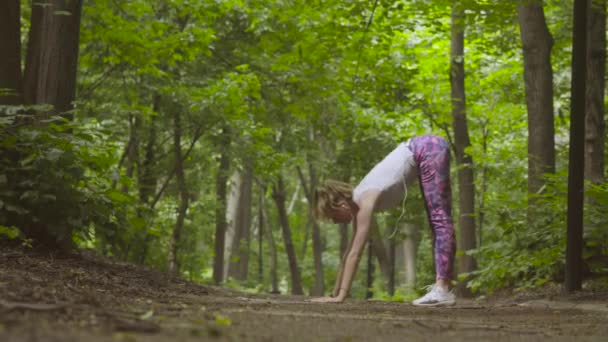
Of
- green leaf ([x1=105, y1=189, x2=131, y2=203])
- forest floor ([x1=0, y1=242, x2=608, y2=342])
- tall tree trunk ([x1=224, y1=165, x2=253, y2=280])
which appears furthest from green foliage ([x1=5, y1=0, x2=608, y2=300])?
tall tree trunk ([x1=224, y1=165, x2=253, y2=280])

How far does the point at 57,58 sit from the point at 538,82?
644 centimetres

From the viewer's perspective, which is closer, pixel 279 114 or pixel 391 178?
pixel 391 178

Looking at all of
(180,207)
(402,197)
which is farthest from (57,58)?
(180,207)

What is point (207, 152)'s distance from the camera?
16.9 metres

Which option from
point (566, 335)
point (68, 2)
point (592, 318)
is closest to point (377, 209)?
point (592, 318)

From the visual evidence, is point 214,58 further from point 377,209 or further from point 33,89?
point 377,209

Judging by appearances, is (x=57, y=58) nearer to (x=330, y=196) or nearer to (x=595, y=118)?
(x=330, y=196)

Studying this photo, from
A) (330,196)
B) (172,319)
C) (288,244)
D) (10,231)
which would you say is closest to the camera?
(172,319)

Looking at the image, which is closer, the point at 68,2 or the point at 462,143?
the point at 68,2

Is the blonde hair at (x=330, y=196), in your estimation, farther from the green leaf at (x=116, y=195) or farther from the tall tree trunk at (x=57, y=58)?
the tall tree trunk at (x=57, y=58)

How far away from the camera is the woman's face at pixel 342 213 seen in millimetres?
6324

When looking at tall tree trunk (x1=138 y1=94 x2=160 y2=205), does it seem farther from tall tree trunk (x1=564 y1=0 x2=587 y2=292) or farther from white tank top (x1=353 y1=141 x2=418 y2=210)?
tall tree trunk (x1=564 y1=0 x2=587 y2=292)

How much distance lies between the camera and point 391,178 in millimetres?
6539

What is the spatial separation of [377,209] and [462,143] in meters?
8.93
